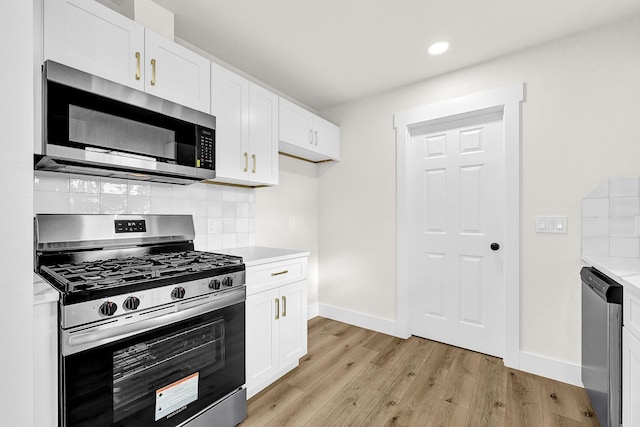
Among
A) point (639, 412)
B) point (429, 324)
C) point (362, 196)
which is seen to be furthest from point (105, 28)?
point (429, 324)

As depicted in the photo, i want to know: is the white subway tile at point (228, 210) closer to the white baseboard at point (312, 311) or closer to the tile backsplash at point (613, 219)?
the white baseboard at point (312, 311)

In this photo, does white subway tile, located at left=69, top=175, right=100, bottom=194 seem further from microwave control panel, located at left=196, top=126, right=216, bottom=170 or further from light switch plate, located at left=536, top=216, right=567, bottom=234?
light switch plate, located at left=536, top=216, right=567, bottom=234

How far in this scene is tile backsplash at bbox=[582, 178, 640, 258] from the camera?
6.08 feet

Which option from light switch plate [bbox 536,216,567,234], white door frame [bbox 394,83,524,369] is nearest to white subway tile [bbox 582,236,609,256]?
light switch plate [bbox 536,216,567,234]

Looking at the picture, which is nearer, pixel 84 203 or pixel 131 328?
pixel 131 328

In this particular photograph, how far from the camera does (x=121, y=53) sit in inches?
58.6

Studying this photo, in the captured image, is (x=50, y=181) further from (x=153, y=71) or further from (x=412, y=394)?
(x=412, y=394)

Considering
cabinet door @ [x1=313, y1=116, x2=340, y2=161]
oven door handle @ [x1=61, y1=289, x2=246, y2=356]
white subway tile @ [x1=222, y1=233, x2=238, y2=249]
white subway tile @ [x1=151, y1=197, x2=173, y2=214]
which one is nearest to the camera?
oven door handle @ [x1=61, y1=289, x2=246, y2=356]

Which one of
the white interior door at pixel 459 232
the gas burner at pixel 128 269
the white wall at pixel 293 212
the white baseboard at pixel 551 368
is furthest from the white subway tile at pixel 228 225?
the white baseboard at pixel 551 368

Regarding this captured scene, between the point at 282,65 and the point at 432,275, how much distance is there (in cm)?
233

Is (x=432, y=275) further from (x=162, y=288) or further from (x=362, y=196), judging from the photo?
A: (x=162, y=288)

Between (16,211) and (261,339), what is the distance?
1.50m

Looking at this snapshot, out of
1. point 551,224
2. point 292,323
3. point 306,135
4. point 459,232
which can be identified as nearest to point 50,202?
point 292,323

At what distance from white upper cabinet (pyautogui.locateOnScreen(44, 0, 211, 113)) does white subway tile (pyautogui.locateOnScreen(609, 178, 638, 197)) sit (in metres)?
2.68
